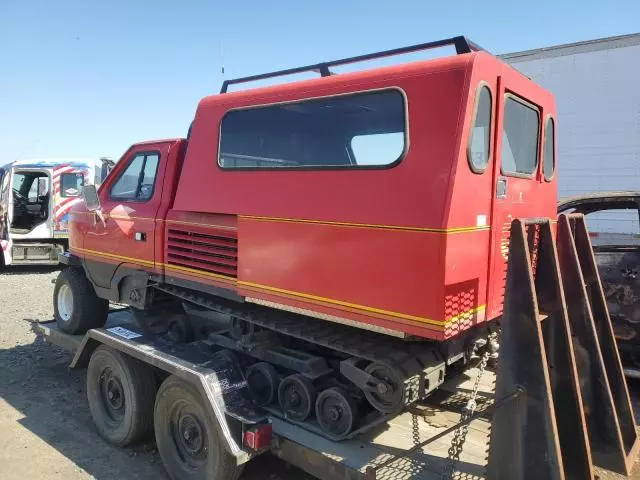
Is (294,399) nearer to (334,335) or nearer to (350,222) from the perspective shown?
(334,335)

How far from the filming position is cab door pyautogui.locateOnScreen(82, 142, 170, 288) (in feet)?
14.4

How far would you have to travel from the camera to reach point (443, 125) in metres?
2.73

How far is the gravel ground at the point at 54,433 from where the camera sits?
12.4 feet

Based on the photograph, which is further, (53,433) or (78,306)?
(78,306)

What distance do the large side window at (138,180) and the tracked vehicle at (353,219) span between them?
17cm

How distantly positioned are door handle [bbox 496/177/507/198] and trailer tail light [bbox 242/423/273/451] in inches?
80.6

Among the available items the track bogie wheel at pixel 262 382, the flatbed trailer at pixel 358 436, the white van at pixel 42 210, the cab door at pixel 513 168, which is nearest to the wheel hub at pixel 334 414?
the flatbed trailer at pixel 358 436

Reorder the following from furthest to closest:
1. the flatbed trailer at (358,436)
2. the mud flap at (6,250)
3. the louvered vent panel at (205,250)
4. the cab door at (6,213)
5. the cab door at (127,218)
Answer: the mud flap at (6,250)
the cab door at (6,213)
the cab door at (127,218)
the louvered vent panel at (205,250)
the flatbed trailer at (358,436)

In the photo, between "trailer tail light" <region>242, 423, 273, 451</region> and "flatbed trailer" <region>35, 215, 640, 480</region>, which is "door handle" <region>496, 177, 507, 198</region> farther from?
"trailer tail light" <region>242, 423, 273, 451</region>

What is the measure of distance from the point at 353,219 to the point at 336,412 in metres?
1.23

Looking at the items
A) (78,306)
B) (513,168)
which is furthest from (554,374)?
(78,306)

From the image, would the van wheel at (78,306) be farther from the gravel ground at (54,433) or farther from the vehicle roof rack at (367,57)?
the vehicle roof rack at (367,57)

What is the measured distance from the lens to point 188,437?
11.9 ft

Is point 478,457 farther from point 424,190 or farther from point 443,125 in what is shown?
point 443,125
